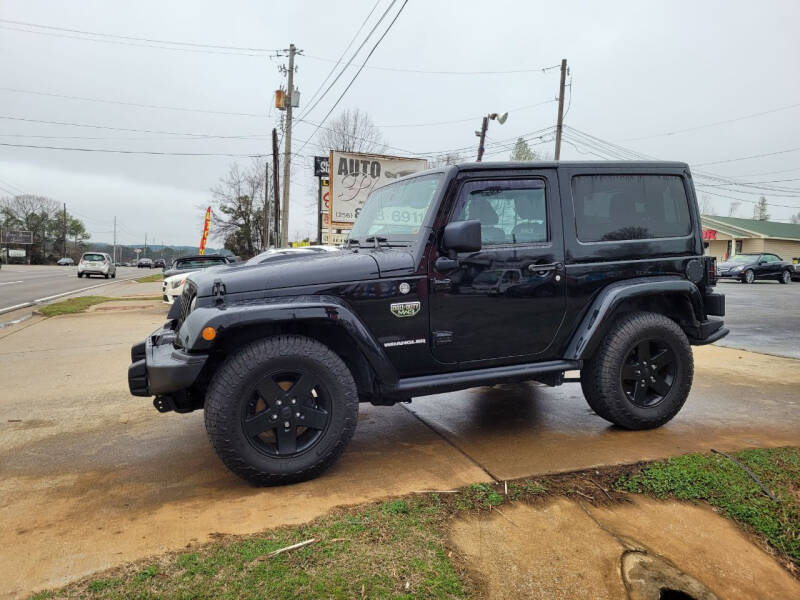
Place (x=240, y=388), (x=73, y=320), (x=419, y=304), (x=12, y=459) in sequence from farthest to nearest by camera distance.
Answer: (x=73, y=320), (x=12, y=459), (x=419, y=304), (x=240, y=388)

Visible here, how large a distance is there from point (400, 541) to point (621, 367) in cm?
217

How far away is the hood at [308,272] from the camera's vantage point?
3.00 m

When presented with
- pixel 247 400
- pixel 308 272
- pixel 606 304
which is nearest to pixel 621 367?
pixel 606 304

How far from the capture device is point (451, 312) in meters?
3.32

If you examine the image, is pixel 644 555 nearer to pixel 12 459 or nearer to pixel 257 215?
pixel 12 459

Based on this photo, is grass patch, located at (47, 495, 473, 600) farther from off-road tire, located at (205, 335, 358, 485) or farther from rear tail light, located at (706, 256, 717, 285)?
rear tail light, located at (706, 256, 717, 285)

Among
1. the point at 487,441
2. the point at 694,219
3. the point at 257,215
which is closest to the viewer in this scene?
the point at 487,441

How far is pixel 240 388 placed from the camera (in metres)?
2.82

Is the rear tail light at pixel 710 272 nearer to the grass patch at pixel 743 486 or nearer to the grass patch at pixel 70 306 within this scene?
the grass patch at pixel 743 486

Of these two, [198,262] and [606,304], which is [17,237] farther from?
[606,304]

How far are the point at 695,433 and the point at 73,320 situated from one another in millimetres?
11006

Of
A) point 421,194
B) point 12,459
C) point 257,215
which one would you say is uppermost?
point 257,215

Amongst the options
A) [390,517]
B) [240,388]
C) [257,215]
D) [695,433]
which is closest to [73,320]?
[240,388]

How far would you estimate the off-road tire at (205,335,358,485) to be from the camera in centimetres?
281
